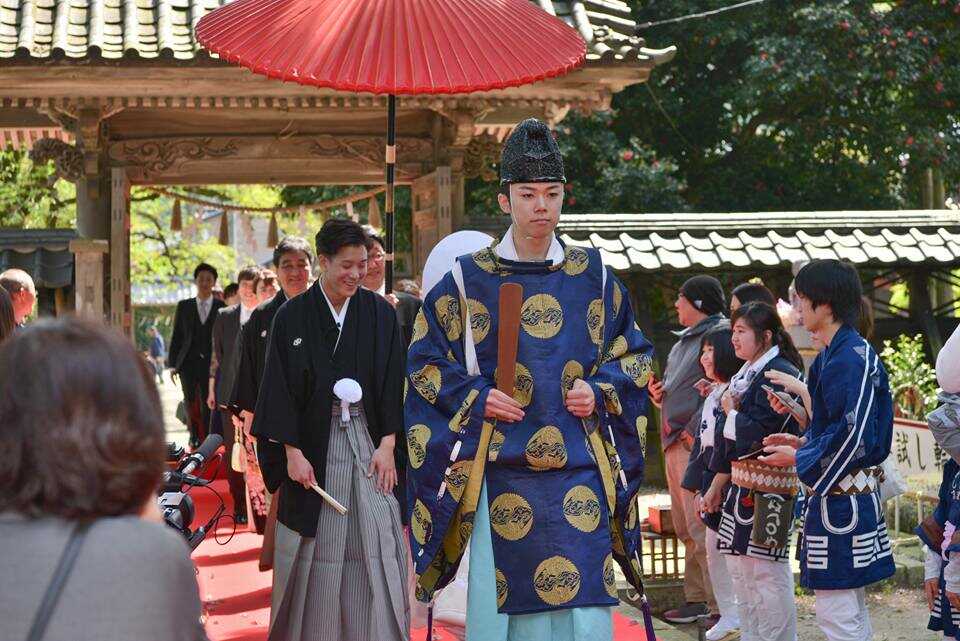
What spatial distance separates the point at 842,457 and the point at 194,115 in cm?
674

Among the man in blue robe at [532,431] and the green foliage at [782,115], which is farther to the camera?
the green foliage at [782,115]

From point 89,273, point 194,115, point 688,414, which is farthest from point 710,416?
point 194,115

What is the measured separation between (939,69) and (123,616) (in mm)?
16339

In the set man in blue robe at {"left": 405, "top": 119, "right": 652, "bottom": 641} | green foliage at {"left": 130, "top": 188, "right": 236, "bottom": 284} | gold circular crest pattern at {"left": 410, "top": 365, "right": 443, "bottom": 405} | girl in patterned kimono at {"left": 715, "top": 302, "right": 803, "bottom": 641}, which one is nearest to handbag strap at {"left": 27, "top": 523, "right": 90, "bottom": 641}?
man in blue robe at {"left": 405, "top": 119, "right": 652, "bottom": 641}

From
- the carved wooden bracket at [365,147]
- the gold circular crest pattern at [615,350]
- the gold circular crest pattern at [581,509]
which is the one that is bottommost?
the gold circular crest pattern at [581,509]

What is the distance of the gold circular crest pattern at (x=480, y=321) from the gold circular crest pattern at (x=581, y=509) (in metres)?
0.59

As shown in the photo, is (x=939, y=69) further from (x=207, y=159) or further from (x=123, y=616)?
(x=123, y=616)

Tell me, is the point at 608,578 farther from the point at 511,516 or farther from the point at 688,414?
the point at 688,414

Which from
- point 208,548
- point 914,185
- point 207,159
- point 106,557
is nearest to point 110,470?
point 106,557

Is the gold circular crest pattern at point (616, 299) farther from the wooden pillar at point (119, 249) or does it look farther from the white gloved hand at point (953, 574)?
the wooden pillar at point (119, 249)

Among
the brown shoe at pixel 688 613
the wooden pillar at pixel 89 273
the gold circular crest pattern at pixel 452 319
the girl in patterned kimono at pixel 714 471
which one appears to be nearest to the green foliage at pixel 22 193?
the wooden pillar at pixel 89 273

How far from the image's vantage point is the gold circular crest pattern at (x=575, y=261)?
13.6ft

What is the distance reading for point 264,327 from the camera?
6543mm

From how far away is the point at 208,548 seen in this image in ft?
26.8
